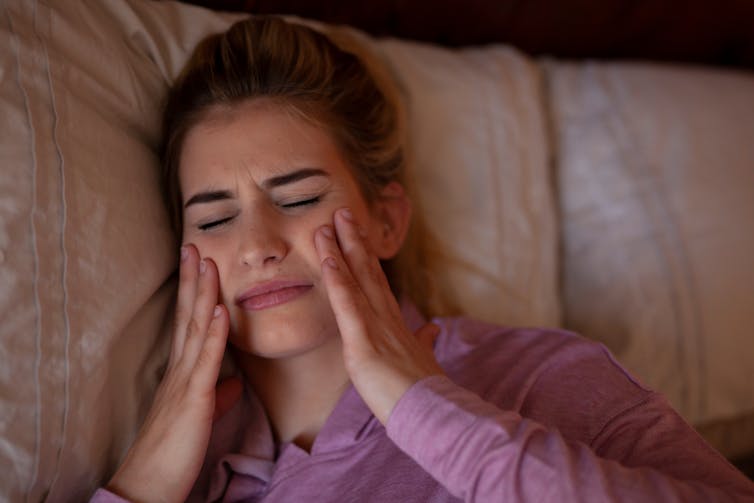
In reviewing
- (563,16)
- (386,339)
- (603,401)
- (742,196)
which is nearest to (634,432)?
(603,401)

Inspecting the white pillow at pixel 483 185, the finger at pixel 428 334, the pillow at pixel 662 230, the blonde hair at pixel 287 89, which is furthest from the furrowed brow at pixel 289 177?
the pillow at pixel 662 230

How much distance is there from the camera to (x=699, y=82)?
5.70ft

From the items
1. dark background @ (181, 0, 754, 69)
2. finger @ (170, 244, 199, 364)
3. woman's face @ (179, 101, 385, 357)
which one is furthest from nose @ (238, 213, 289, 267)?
dark background @ (181, 0, 754, 69)

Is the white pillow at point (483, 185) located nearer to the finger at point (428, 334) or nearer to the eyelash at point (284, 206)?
the finger at point (428, 334)

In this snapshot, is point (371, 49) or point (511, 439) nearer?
point (511, 439)

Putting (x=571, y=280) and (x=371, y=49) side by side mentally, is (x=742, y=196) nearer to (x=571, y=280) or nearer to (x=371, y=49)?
(x=571, y=280)

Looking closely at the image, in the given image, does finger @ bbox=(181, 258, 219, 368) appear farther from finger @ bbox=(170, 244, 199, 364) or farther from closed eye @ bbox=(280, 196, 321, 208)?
closed eye @ bbox=(280, 196, 321, 208)

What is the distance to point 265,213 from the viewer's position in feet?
3.40

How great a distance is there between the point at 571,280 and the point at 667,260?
208mm

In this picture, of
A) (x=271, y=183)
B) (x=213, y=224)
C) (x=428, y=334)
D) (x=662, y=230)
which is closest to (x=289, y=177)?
(x=271, y=183)

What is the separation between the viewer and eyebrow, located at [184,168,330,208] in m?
1.06

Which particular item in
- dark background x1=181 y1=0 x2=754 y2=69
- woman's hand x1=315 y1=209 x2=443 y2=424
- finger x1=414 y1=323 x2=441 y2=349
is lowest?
finger x1=414 y1=323 x2=441 y2=349

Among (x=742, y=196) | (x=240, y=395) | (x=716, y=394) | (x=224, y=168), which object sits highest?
(x=224, y=168)

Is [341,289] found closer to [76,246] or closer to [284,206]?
[284,206]
